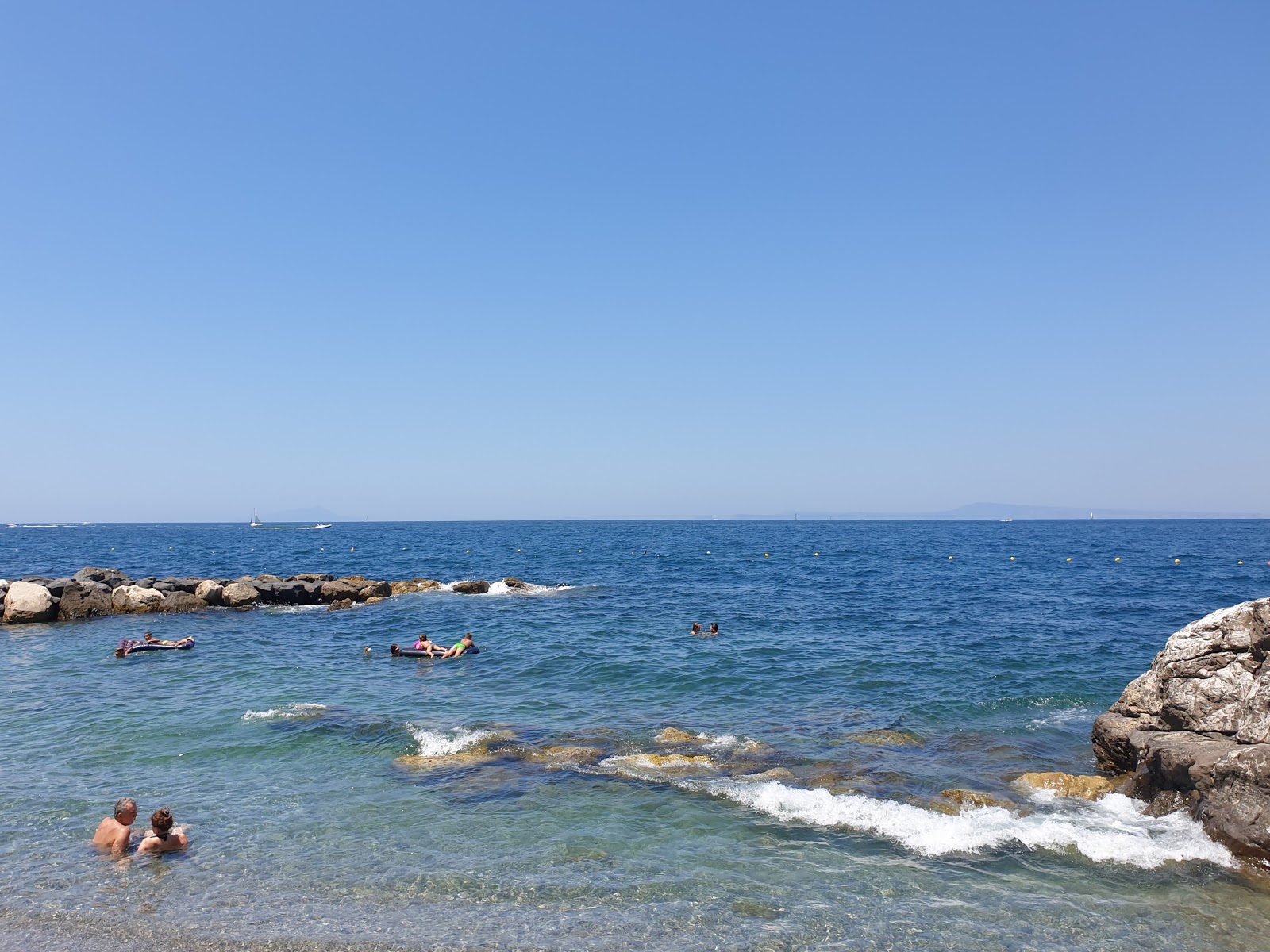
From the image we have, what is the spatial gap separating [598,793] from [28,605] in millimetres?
39046

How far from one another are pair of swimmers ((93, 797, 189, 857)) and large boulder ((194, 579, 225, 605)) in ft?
118

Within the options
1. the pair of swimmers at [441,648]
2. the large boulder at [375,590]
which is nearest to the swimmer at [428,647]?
the pair of swimmers at [441,648]

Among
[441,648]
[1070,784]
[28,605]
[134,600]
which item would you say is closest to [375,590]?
[134,600]

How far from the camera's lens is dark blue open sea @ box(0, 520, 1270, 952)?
35.5 feet

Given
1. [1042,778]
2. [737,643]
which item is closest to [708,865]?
[1042,778]

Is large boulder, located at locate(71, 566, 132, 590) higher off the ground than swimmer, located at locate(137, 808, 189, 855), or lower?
higher

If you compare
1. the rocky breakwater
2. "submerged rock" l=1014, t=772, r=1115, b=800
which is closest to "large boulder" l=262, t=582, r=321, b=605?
"submerged rock" l=1014, t=772, r=1115, b=800

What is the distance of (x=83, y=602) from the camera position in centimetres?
4112

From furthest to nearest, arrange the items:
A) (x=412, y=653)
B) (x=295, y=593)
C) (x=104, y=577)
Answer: (x=104, y=577) → (x=295, y=593) → (x=412, y=653)

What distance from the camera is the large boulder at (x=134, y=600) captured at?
43.0 m

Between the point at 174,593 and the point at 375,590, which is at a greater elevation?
the point at 174,593

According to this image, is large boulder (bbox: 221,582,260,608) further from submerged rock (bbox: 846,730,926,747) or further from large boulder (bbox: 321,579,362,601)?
submerged rock (bbox: 846,730,926,747)

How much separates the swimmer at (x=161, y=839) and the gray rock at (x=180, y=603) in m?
35.6

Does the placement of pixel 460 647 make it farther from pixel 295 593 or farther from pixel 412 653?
pixel 295 593
